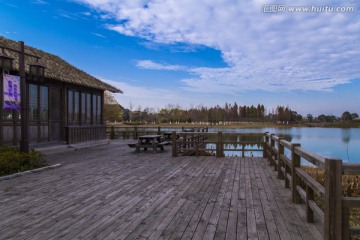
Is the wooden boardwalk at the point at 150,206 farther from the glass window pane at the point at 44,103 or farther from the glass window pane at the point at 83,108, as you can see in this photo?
the glass window pane at the point at 83,108

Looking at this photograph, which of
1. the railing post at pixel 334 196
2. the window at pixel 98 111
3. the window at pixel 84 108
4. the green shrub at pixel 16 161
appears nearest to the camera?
the railing post at pixel 334 196

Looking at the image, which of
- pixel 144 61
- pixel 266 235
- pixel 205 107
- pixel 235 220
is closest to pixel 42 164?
pixel 235 220

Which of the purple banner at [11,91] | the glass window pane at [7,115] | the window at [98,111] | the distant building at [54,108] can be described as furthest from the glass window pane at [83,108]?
the purple banner at [11,91]

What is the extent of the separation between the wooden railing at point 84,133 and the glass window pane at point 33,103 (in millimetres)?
1782

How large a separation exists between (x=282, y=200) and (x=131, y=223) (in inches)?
97.7

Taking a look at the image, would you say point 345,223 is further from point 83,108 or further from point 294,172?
point 83,108

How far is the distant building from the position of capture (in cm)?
945

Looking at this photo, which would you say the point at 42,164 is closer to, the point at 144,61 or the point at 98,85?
the point at 98,85

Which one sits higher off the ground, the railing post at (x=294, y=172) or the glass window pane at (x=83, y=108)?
the glass window pane at (x=83, y=108)

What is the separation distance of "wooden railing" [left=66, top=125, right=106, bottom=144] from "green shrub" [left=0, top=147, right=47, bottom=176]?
4.72 meters

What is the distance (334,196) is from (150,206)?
255 centimetres

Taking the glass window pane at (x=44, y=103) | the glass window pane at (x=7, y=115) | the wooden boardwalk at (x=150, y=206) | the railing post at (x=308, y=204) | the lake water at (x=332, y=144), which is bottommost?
the lake water at (x=332, y=144)

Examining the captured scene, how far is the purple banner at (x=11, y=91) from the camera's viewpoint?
730 centimetres

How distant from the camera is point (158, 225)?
11.3 feet
